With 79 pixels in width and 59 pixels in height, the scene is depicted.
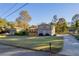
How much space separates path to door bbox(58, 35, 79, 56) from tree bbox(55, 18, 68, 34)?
0.06 meters

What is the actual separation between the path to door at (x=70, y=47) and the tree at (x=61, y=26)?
61mm

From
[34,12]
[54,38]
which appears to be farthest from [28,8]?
[54,38]

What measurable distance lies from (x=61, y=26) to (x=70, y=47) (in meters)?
0.23

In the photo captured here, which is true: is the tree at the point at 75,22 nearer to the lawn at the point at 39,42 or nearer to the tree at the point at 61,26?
the tree at the point at 61,26

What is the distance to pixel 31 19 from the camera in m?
4.54

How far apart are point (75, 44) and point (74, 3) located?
0.41 metres

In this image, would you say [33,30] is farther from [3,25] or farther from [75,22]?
[75,22]

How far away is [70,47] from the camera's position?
14.8ft

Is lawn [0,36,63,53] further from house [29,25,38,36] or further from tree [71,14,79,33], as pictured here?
tree [71,14,79,33]

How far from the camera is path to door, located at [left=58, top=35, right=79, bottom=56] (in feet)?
14.8

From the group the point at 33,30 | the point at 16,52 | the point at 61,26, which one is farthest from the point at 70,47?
the point at 16,52

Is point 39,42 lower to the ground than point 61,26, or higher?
lower

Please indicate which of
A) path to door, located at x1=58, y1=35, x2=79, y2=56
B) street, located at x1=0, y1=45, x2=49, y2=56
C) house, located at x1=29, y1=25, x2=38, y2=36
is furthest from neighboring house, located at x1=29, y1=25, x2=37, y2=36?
path to door, located at x1=58, y1=35, x2=79, y2=56

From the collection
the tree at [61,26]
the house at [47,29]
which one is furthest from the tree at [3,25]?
the tree at [61,26]
